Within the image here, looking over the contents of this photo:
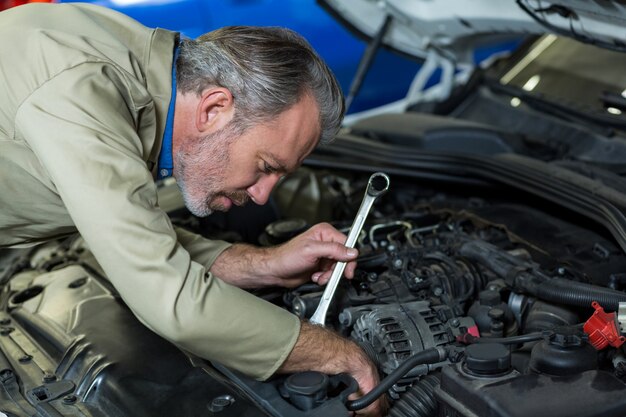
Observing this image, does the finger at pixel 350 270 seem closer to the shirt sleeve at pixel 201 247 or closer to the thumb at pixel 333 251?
the thumb at pixel 333 251

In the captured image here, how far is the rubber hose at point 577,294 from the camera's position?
1641 mm

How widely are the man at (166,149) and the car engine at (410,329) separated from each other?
4.0 inches

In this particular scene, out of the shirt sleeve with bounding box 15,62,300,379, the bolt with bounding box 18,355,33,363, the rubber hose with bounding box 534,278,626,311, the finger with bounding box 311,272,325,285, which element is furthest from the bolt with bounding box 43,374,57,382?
the rubber hose with bounding box 534,278,626,311

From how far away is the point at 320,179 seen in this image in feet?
9.18

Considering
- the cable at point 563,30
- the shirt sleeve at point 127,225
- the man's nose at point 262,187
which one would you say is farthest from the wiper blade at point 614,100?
the shirt sleeve at point 127,225

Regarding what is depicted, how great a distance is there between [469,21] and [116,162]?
1.70 m

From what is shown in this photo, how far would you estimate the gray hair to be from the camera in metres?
1.67

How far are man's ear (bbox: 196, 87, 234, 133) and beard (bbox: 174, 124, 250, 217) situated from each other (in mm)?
17

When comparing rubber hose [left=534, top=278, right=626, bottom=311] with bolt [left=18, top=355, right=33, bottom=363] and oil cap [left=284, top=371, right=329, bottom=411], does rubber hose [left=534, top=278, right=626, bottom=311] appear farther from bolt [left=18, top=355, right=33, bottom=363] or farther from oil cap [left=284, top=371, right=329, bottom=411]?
bolt [left=18, top=355, right=33, bottom=363]

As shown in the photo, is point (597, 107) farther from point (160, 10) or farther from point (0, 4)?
point (160, 10)

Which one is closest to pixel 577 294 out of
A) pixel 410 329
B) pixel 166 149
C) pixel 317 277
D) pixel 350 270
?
pixel 410 329

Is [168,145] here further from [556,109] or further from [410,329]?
[556,109]

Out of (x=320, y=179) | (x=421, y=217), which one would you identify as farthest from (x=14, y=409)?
(x=320, y=179)

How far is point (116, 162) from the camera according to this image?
1.50 meters
